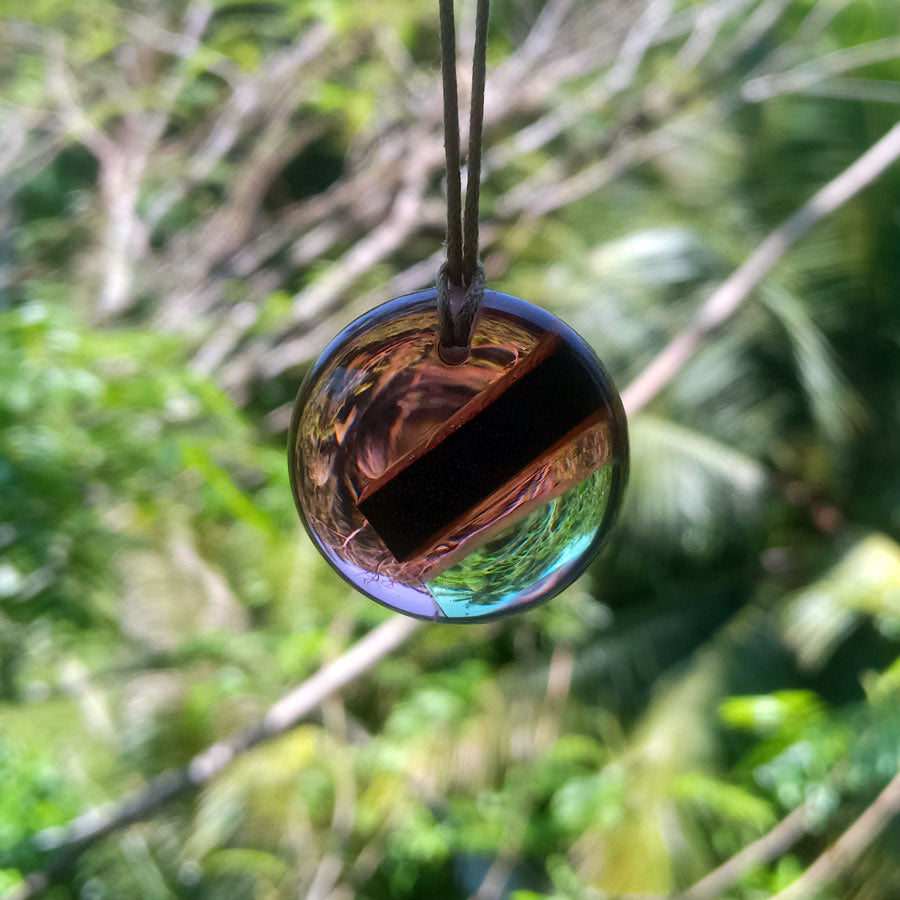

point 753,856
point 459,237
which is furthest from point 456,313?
point 753,856

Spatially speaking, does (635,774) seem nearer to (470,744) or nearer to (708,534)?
(470,744)

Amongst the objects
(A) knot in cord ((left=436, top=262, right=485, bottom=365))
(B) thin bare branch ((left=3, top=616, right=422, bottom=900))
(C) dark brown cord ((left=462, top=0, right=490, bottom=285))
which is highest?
(C) dark brown cord ((left=462, top=0, right=490, bottom=285))

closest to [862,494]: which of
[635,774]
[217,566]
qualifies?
[635,774]

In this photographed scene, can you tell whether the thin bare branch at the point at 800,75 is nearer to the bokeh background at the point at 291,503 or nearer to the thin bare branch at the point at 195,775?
the bokeh background at the point at 291,503

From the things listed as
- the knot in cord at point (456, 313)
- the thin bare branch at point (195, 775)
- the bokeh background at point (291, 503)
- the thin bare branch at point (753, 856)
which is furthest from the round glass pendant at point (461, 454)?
the thin bare branch at point (753, 856)

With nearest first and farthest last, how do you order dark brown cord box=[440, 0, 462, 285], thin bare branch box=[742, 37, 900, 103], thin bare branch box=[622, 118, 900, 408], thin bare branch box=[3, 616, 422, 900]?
1. dark brown cord box=[440, 0, 462, 285]
2. thin bare branch box=[3, 616, 422, 900]
3. thin bare branch box=[622, 118, 900, 408]
4. thin bare branch box=[742, 37, 900, 103]

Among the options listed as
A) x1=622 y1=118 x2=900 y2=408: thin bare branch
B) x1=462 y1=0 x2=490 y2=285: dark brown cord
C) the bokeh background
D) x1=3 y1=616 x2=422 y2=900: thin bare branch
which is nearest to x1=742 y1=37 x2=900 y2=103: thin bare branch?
the bokeh background

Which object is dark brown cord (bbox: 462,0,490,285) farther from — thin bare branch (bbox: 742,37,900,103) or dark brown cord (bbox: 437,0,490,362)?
thin bare branch (bbox: 742,37,900,103)

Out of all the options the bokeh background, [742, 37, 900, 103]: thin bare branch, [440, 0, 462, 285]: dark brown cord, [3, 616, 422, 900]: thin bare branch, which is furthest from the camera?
[742, 37, 900, 103]: thin bare branch
